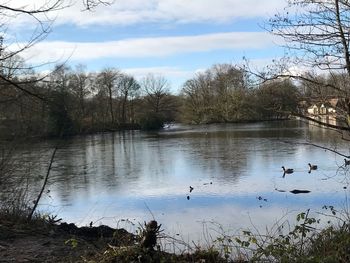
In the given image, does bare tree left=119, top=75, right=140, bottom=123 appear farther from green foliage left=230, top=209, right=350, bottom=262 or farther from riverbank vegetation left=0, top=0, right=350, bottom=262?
green foliage left=230, top=209, right=350, bottom=262

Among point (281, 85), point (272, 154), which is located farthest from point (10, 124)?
point (272, 154)

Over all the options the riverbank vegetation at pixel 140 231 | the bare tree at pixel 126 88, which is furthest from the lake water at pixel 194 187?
the bare tree at pixel 126 88

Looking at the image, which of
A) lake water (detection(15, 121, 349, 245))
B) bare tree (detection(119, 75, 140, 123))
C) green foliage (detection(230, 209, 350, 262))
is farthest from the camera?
bare tree (detection(119, 75, 140, 123))

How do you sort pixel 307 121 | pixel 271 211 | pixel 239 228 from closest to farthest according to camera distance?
pixel 307 121
pixel 239 228
pixel 271 211

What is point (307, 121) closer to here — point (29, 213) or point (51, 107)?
→ point (51, 107)

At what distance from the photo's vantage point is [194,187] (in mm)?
19547

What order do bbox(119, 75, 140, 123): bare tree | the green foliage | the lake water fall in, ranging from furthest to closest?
1. bbox(119, 75, 140, 123): bare tree
2. the lake water
3. the green foliage

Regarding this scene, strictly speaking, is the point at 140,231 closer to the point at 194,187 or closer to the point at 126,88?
the point at 194,187

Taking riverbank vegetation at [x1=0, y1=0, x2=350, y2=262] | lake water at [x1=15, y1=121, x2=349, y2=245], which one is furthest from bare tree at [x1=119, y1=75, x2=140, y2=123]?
riverbank vegetation at [x1=0, y1=0, x2=350, y2=262]

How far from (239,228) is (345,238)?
712 centimetres

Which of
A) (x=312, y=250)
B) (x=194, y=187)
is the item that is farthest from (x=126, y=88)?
(x=312, y=250)

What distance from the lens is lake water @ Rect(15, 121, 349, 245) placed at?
13.2 meters

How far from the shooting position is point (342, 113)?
254 inches

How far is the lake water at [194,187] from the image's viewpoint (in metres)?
13.2
